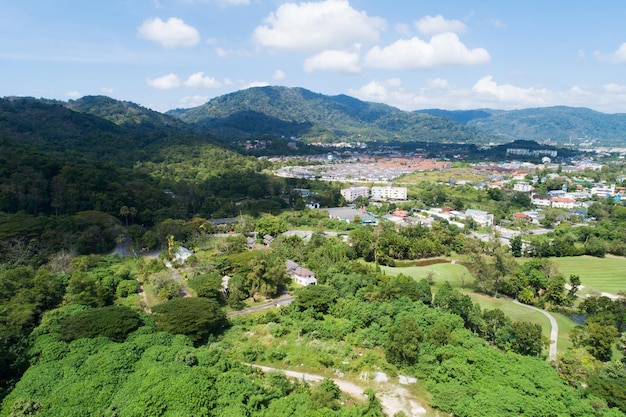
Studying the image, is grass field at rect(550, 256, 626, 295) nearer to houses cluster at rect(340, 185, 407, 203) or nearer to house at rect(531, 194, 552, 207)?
house at rect(531, 194, 552, 207)

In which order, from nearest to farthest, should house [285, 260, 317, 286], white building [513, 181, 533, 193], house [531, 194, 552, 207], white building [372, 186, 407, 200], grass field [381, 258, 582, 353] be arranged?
grass field [381, 258, 582, 353] < house [285, 260, 317, 286] < house [531, 194, 552, 207] < white building [372, 186, 407, 200] < white building [513, 181, 533, 193]

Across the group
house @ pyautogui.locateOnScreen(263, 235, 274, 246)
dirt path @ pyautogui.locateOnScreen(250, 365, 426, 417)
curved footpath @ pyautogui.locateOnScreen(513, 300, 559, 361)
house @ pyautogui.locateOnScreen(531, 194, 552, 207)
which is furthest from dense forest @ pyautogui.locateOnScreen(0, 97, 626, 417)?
house @ pyautogui.locateOnScreen(531, 194, 552, 207)

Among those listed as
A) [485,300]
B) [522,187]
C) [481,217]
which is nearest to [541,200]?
[522,187]

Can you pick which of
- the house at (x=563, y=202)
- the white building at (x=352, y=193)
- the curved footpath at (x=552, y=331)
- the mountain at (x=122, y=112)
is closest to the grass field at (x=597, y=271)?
the curved footpath at (x=552, y=331)

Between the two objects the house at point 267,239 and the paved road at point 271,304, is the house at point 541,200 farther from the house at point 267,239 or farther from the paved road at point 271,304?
the paved road at point 271,304

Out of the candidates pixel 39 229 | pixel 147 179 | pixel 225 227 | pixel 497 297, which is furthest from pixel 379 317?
pixel 147 179

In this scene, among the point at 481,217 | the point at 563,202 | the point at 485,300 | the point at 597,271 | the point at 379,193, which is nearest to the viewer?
the point at 485,300

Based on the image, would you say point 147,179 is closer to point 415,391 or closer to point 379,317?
point 379,317

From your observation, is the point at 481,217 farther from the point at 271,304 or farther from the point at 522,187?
the point at 271,304
